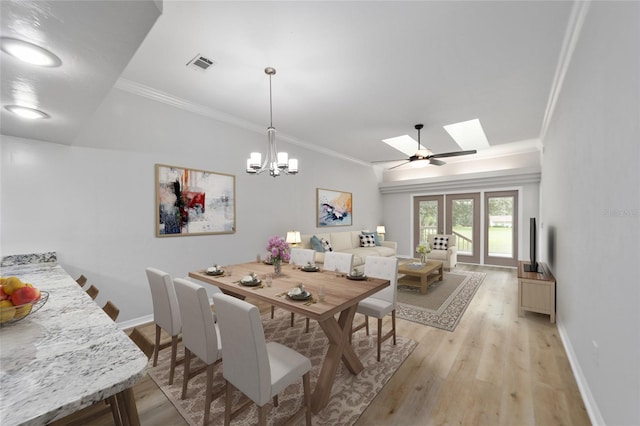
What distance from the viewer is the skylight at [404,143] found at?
5.36 meters

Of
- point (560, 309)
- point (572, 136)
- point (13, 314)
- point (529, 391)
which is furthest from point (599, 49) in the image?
point (13, 314)

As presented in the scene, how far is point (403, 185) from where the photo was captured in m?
7.71

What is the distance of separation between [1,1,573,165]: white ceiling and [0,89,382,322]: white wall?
27cm

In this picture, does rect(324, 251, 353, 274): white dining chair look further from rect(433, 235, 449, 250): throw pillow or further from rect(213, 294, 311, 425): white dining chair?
rect(433, 235, 449, 250): throw pillow

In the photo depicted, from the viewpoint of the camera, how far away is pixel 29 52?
1.16 metres

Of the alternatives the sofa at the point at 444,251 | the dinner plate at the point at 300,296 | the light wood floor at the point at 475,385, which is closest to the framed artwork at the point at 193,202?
the light wood floor at the point at 475,385

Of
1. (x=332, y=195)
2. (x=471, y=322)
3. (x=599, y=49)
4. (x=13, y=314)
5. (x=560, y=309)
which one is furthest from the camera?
(x=332, y=195)

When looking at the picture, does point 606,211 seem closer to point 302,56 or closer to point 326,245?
point 302,56

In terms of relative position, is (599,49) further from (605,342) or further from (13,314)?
(13,314)

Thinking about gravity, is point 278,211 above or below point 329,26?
below

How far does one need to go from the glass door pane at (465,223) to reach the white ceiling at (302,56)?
3326 mm

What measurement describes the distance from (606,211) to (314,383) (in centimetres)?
227

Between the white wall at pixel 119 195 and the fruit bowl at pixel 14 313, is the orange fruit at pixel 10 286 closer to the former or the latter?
the fruit bowl at pixel 14 313

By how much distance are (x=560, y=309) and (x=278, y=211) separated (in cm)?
409
